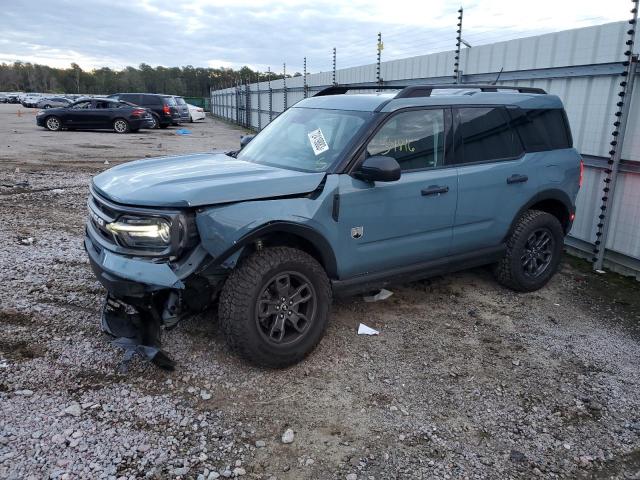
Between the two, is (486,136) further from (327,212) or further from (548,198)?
(327,212)

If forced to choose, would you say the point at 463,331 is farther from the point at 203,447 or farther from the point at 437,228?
the point at 203,447

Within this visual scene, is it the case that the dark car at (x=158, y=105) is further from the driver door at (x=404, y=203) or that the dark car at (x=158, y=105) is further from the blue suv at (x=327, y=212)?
the driver door at (x=404, y=203)

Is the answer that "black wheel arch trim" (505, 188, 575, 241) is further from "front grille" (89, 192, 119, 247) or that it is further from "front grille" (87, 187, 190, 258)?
"front grille" (89, 192, 119, 247)

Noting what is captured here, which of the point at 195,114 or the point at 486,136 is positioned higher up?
the point at 486,136

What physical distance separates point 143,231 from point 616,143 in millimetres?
5160

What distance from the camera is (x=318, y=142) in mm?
4199

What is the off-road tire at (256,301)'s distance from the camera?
3408 millimetres

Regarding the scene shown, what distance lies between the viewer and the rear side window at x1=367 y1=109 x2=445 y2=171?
4.09m

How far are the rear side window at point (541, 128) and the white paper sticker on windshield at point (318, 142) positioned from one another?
199cm

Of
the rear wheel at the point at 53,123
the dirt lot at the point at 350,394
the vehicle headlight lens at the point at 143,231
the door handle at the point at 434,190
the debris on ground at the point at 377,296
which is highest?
the door handle at the point at 434,190

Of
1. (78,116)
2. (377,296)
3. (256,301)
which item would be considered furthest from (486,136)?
(78,116)

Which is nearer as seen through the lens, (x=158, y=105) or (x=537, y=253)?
(x=537, y=253)

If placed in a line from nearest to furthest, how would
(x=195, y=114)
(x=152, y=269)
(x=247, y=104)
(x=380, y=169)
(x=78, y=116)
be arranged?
1. (x=152, y=269)
2. (x=380, y=169)
3. (x=78, y=116)
4. (x=247, y=104)
5. (x=195, y=114)

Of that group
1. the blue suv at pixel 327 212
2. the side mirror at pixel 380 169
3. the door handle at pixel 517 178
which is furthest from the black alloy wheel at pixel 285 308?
the door handle at pixel 517 178
